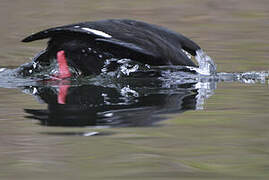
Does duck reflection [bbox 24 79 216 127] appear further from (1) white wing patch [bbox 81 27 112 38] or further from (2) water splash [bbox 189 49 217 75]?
(1) white wing patch [bbox 81 27 112 38]

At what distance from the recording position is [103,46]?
580 centimetres

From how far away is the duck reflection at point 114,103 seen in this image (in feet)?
14.3

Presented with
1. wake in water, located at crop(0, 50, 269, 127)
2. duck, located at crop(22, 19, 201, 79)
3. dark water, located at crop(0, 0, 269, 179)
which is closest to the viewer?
dark water, located at crop(0, 0, 269, 179)

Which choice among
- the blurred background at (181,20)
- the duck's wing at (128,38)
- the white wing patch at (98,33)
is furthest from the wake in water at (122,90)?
the blurred background at (181,20)

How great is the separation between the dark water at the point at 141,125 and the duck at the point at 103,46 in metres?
0.13

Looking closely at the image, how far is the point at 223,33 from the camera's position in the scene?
9727 mm

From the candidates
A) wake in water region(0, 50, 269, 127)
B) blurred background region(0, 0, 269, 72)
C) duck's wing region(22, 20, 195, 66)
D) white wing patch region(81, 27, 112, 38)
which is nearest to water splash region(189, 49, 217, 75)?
wake in water region(0, 50, 269, 127)

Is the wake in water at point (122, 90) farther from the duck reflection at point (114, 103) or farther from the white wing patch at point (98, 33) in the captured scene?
the white wing patch at point (98, 33)

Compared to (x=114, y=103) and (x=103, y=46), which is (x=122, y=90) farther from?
(x=114, y=103)

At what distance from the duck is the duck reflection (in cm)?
19

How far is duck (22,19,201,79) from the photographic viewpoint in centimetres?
561

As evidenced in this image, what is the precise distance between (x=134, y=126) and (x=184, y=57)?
193 cm

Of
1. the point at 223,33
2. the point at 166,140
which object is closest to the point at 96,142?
the point at 166,140

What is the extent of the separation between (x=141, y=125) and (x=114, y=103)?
0.73 m
